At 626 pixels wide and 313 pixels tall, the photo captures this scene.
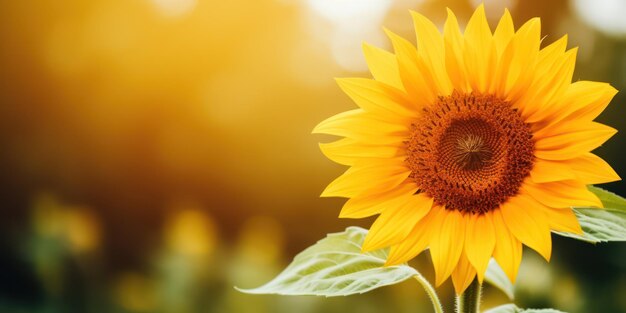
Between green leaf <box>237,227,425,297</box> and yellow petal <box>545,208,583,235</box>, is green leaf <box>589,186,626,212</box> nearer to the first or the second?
yellow petal <box>545,208,583,235</box>

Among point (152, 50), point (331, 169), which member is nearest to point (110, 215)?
point (152, 50)

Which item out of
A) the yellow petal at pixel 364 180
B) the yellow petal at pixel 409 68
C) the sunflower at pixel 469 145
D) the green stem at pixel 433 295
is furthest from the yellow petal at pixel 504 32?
the green stem at pixel 433 295

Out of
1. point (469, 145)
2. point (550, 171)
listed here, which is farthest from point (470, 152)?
point (550, 171)

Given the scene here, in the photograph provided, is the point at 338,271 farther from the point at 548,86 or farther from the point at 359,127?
the point at 548,86

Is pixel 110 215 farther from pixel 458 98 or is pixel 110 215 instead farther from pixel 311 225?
pixel 458 98

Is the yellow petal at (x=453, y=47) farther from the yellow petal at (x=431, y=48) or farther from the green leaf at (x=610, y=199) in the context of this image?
the green leaf at (x=610, y=199)

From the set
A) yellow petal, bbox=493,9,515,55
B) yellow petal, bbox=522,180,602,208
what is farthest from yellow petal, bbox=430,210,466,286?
yellow petal, bbox=493,9,515,55
